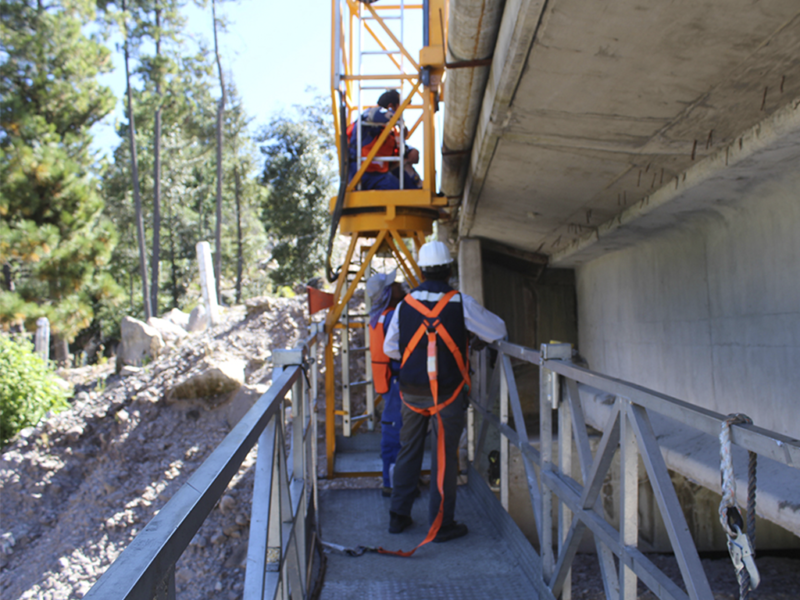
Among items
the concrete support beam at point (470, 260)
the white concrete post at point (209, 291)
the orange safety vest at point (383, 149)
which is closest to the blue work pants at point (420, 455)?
the orange safety vest at point (383, 149)

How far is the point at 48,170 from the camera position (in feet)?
50.5

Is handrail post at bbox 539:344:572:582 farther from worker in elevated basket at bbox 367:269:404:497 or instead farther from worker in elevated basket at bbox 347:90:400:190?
worker in elevated basket at bbox 347:90:400:190

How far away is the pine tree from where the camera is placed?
15.1 metres

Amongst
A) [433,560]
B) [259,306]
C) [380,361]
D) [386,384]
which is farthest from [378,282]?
[259,306]

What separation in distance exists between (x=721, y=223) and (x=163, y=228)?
91.1ft

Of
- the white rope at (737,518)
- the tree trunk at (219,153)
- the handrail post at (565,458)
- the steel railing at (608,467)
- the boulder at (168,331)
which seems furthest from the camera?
the tree trunk at (219,153)

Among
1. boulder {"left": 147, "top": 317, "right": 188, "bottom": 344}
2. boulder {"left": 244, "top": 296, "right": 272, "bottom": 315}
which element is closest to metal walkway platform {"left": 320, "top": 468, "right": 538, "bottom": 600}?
boulder {"left": 244, "top": 296, "right": 272, "bottom": 315}

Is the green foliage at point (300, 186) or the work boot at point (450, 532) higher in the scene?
the green foliage at point (300, 186)

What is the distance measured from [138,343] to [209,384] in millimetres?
5570

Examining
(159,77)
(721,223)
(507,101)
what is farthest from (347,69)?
(159,77)

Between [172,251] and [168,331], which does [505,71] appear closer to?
[168,331]

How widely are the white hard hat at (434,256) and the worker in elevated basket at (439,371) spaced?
0.53ft

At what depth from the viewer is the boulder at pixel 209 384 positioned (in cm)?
912

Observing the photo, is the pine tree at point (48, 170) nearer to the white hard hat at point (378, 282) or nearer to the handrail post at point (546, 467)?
the white hard hat at point (378, 282)
